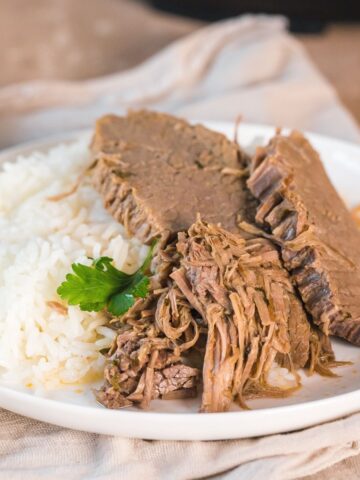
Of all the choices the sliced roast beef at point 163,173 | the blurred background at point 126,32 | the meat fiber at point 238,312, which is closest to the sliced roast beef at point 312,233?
the meat fiber at point 238,312

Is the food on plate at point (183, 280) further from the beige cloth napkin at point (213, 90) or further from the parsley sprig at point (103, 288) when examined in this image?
the beige cloth napkin at point (213, 90)

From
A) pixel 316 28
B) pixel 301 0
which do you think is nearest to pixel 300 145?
pixel 301 0

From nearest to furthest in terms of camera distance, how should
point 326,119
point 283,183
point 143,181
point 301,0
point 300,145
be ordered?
point 283,183 → point 143,181 → point 300,145 → point 326,119 → point 301,0

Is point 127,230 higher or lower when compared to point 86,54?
higher

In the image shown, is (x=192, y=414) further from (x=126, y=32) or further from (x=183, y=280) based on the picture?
(x=126, y=32)

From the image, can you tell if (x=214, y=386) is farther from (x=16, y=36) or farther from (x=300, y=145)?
(x=16, y=36)

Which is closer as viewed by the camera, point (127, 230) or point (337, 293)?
point (337, 293)
